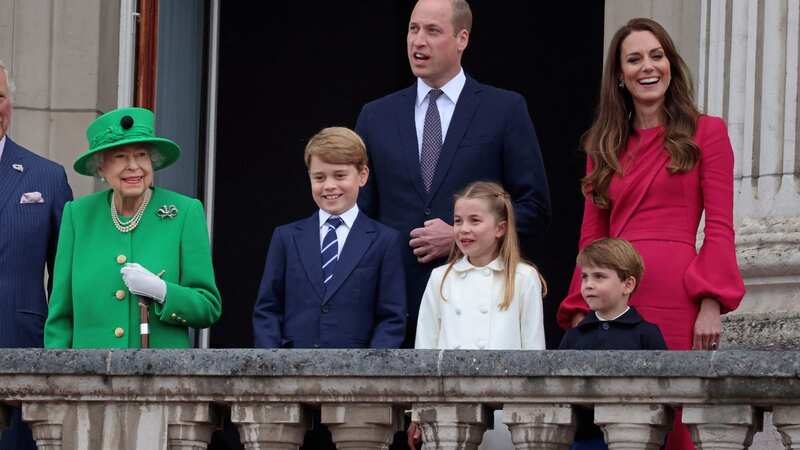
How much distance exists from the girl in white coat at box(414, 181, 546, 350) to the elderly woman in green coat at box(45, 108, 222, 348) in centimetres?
70

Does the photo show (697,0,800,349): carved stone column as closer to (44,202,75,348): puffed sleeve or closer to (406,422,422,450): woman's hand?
(406,422,422,450): woman's hand

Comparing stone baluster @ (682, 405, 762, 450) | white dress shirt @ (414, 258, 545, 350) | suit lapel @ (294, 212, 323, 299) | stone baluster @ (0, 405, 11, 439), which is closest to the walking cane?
suit lapel @ (294, 212, 323, 299)

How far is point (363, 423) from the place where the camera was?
21.1 ft

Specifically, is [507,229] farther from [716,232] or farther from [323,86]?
[323,86]

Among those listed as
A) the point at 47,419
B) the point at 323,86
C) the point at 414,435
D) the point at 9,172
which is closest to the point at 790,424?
the point at 414,435

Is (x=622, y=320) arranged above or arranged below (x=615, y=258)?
below

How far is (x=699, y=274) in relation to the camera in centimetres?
712

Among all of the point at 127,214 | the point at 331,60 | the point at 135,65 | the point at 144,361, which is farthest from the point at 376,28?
the point at 144,361

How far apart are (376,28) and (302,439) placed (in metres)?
6.91

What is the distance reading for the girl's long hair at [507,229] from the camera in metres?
7.32

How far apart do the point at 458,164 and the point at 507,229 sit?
1.81 ft

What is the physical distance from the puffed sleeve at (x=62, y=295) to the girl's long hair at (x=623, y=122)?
1.66 meters

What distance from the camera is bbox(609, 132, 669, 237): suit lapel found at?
24.0ft

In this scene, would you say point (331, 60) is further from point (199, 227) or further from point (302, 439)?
point (302, 439)
